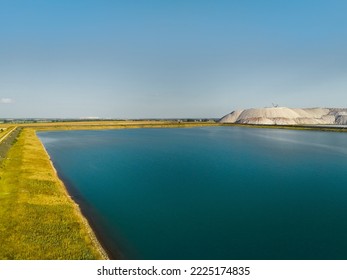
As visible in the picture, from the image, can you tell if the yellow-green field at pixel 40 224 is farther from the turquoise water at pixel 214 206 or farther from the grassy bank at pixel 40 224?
the turquoise water at pixel 214 206

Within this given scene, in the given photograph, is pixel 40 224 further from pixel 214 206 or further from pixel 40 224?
pixel 214 206

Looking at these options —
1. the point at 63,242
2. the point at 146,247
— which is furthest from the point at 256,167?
the point at 63,242

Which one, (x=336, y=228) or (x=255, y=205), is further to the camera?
(x=255, y=205)

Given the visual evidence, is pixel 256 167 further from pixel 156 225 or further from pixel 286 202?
pixel 156 225

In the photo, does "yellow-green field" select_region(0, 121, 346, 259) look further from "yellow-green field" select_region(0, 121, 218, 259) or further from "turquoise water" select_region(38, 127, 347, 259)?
"turquoise water" select_region(38, 127, 347, 259)

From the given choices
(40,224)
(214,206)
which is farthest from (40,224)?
(214,206)
